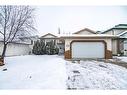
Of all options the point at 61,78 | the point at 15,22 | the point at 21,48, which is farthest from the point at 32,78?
the point at 21,48

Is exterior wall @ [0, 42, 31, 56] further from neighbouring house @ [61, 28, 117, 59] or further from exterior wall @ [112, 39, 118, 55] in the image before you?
exterior wall @ [112, 39, 118, 55]

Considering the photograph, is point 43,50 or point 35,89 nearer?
point 35,89

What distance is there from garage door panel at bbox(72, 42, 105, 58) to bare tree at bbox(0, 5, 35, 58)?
323 cm

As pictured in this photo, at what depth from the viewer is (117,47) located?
567 inches

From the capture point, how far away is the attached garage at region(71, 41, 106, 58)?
452 inches

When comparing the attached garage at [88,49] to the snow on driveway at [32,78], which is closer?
the snow on driveway at [32,78]

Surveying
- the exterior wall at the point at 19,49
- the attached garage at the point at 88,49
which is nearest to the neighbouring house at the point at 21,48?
the exterior wall at the point at 19,49

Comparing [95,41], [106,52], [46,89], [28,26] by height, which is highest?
[28,26]

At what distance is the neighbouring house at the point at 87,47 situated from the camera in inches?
452

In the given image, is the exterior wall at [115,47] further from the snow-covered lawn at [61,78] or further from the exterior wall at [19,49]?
the exterior wall at [19,49]

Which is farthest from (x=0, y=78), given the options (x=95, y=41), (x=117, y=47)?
(x=117, y=47)

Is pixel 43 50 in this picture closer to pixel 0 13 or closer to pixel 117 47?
pixel 117 47

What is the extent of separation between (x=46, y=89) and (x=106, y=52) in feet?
23.6

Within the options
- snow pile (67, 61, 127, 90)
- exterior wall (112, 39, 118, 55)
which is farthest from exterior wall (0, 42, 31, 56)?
exterior wall (112, 39, 118, 55)
